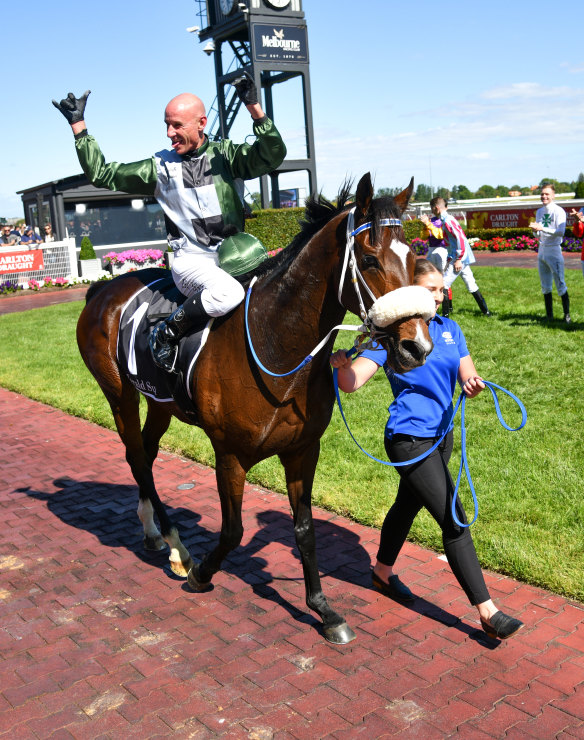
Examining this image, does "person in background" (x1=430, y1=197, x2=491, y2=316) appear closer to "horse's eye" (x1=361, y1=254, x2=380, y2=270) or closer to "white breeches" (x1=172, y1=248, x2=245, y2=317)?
"white breeches" (x1=172, y1=248, x2=245, y2=317)

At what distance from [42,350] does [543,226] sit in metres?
9.43

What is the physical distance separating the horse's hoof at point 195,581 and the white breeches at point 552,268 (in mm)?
8980

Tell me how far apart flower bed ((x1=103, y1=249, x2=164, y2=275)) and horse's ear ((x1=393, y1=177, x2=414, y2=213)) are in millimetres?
25541

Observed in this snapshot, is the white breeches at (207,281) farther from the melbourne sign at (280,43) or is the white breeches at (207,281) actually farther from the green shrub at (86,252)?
the melbourne sign at (280,43)

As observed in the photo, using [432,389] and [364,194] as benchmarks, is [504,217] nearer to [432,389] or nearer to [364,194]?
[432,389]

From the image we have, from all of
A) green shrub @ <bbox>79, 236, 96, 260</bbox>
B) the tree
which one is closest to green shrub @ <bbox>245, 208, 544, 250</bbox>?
green shrub @ <bbox>79, 236, 96, 260</bbox>

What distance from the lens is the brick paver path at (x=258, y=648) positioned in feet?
10.8

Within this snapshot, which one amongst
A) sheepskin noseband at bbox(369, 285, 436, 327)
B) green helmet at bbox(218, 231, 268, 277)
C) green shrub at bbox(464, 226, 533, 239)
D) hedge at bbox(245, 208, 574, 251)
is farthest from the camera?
hedge at bbox(245, 208, 574, 251)

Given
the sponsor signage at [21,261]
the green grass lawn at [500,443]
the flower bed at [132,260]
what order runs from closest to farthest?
the green grass lawn at [500,443] < the sponsor signage at [21,261] < the flower bed at [132,260]

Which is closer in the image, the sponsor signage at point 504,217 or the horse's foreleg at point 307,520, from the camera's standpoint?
the horse's foreleg at point 307,520

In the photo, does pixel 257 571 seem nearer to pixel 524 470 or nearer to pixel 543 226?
pixel 524 470

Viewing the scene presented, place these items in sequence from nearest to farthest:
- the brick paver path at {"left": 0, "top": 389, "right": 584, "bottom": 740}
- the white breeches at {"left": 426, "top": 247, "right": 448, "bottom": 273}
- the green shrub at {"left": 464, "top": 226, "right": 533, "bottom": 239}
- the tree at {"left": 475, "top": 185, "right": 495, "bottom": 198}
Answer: the brick paver path at {"left": 0, "top": 389, "right": 584, "bottom": 740}, the white breeches at {"left": 426, "top": 247, "right": 448, "bottom": 273}, the green shrub at {"left": 464, "top": 226, "right": 533, "bottom": 239}, the tree at {"left": 475, "top": 185, "right": 495, "bottom": 198}

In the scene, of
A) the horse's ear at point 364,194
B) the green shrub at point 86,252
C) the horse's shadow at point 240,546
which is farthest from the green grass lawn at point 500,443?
the green shrub at point 86,252

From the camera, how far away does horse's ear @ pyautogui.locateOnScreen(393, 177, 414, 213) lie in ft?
11.0
